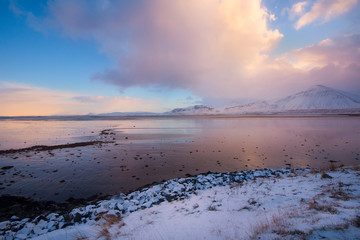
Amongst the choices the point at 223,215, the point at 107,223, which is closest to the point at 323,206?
the point at 223,215

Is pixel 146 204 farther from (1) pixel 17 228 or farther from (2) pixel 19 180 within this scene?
(2) pixel 19 180

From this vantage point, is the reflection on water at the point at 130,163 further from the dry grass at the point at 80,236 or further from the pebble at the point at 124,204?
the dry grass at the point at 80,236

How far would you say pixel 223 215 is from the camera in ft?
18.3

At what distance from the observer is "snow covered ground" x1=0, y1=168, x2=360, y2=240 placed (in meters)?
4.23

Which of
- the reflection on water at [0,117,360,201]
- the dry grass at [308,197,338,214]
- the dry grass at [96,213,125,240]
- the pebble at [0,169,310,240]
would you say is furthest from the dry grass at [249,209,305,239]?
the reflection on water at [0,117,360,201]

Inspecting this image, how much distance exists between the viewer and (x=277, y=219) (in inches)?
183

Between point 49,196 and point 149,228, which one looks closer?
point 149,228

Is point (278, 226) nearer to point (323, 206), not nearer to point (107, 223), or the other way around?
point (323, 206)

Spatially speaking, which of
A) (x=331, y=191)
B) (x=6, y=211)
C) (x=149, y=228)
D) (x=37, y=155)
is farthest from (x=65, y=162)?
(x=331, y=191)

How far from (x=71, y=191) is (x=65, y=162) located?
6248 mm

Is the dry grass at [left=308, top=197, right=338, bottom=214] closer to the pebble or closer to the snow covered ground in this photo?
the snow covered ground

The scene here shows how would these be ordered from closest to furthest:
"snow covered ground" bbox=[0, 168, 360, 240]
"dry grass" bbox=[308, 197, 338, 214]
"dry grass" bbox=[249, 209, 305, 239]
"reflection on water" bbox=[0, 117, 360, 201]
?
"dry grass" bbox=[249, 209, 305, 239] < "snow covered ground" bbox=[0, 168, 360, 240] < "dry grass" bbox=[308, 197, 338, 214] < "reflection on water" bbox=[0, 117, 360, 201]

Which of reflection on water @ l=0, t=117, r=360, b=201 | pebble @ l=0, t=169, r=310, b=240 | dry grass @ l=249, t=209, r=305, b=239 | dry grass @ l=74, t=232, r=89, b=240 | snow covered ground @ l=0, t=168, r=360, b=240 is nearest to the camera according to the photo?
dry grass @ l=249, t=209, r=305, b=239

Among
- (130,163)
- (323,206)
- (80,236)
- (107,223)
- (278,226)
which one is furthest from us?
(130,163)
